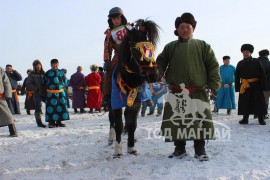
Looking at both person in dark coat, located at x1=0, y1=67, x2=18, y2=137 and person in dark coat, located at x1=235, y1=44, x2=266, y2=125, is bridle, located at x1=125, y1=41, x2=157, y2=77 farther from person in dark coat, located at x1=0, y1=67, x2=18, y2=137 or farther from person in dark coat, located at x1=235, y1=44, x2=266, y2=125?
person in dark coat, located at x1=235, y1=44, x2=266, y2=125

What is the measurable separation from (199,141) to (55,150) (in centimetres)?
258

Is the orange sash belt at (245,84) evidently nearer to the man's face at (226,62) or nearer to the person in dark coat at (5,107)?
the man's face at (226,62)

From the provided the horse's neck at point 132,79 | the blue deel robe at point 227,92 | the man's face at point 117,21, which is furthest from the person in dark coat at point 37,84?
the blue deel robe at point 227,92

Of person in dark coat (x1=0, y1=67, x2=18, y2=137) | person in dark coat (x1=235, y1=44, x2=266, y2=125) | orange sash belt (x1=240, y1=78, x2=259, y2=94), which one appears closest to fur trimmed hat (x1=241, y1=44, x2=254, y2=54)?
person in dark coat (x1=235, y1=44, x2=266, y2=125)

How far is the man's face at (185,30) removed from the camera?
426 centimetres

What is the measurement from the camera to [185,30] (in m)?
4.28

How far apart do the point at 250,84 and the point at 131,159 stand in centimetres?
461

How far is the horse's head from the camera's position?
13.0 feet

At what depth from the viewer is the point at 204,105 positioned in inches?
169

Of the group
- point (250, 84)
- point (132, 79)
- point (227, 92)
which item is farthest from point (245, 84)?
point (132, 79)

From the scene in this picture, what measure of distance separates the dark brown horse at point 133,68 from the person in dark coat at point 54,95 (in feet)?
13.0

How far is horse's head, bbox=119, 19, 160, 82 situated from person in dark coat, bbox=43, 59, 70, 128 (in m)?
4.25

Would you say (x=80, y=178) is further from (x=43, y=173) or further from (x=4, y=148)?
Result: (x=4, y=148)

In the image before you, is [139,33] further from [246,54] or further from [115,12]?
[246,54]
